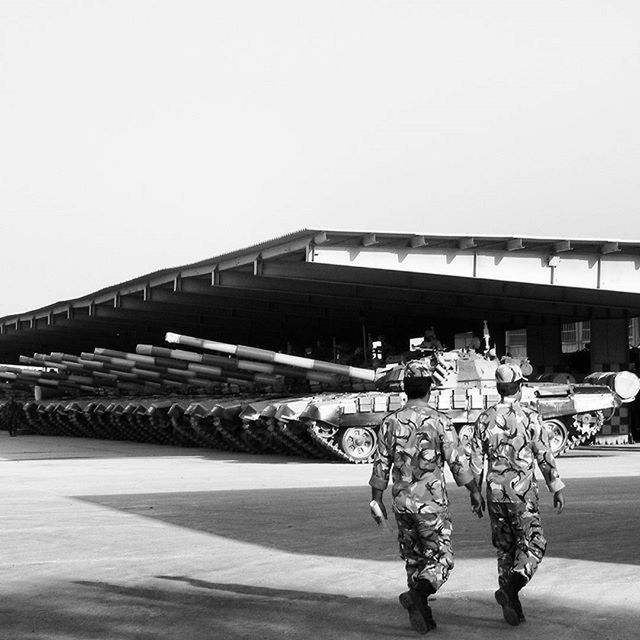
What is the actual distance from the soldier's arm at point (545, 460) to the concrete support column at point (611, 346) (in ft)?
95.3

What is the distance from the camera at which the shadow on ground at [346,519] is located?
11.5 m

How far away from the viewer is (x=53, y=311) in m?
46.9

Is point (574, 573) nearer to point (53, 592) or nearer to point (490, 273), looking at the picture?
point (53, 592)

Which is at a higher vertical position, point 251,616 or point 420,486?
point 420,486

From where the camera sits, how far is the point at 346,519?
14.0 meters

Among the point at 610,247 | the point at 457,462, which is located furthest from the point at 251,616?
the point at 610,247

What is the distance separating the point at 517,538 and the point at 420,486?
2.37 feet

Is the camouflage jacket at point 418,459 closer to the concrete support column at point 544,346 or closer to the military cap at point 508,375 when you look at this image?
the military cap at point 508,375

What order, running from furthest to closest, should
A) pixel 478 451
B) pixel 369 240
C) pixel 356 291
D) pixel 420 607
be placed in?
pixel 356 291, pixel 369 240, pixel 478 451, pixel 420 607

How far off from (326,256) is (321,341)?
2318 cm

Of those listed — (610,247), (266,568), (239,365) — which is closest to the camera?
(266,568)

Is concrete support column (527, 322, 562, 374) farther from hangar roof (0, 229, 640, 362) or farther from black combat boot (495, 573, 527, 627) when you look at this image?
black combat boot (495, 573, 527, 627)

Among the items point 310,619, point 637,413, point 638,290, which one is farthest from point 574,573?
point 637,413

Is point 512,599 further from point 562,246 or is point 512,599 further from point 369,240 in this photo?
point 562,246
